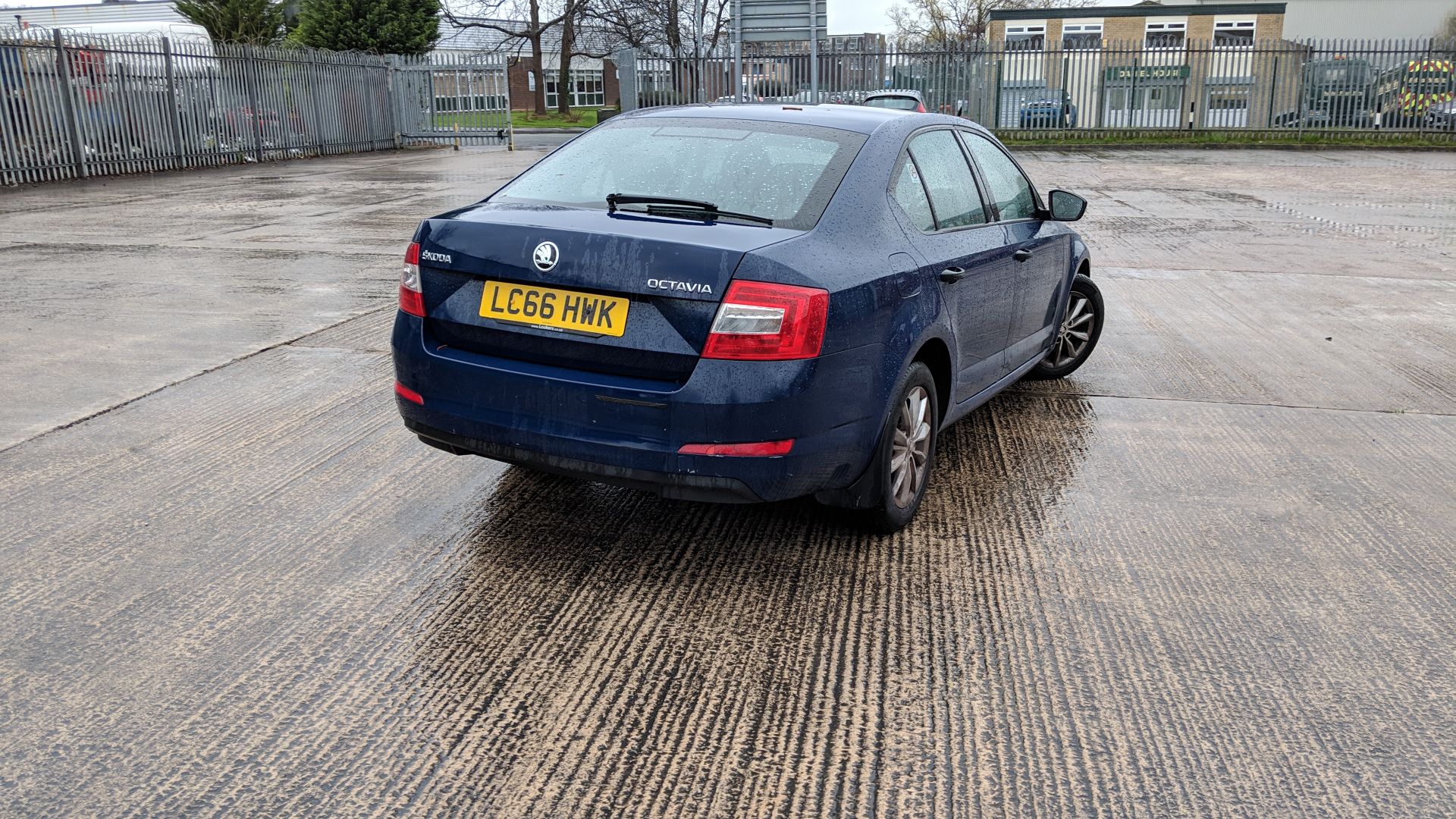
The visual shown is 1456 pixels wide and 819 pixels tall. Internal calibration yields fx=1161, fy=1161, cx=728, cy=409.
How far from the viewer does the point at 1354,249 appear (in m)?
11.3

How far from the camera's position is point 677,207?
12.6ft

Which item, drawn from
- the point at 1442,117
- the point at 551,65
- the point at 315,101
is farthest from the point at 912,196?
the point at 551,65

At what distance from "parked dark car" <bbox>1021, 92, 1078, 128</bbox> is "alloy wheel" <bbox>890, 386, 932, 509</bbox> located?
2884cm

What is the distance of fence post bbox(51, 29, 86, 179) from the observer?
741 inches

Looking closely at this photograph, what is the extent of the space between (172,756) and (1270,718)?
2674 millimetres

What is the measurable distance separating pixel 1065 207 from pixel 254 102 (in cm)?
2243

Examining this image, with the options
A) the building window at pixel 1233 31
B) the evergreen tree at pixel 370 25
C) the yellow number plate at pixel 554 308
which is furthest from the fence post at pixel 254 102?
the building window at pixel 1233 31

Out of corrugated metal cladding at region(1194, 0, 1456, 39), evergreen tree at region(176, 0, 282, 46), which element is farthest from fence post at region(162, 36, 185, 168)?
corrugated metal cladding at region(1194, 0, 1456, 39)

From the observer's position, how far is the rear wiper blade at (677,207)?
3783mm

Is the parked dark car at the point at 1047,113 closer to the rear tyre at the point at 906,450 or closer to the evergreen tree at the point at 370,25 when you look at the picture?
the evergreen tree at the point at 370,25

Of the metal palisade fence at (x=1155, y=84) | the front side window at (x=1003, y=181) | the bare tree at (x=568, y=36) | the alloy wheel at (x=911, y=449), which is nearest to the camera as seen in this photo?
the alloy wheel at (x=911, y=449)

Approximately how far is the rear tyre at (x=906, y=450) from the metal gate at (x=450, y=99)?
26990 millimetres

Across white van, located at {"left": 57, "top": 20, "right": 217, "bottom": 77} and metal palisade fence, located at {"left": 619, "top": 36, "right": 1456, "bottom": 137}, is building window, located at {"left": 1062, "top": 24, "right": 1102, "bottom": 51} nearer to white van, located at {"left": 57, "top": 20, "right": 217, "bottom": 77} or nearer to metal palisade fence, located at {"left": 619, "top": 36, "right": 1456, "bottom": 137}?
metal palisade fence, located at {"left": 619, "top": 36, "right": 1456, "bottom": 137}

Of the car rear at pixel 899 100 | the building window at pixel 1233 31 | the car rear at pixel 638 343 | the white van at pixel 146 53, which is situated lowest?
the car rear at pixel 638 343
